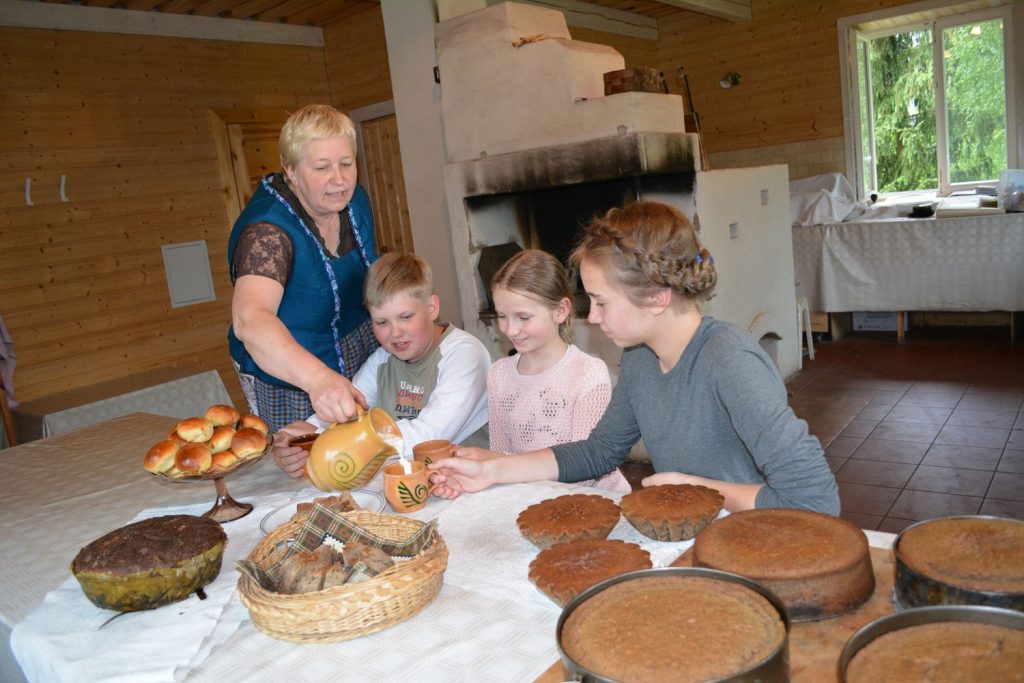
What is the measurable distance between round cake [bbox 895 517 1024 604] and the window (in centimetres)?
648

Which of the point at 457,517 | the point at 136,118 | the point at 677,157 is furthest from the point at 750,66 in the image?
the point at 457,517

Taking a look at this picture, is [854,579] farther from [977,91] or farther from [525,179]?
[977,91]

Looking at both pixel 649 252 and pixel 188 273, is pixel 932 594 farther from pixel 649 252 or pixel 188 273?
pixel 188 273

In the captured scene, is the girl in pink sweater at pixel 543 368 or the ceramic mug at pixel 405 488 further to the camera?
the girl in pink sweater at pixel 543 368

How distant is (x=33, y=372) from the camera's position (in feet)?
16.2

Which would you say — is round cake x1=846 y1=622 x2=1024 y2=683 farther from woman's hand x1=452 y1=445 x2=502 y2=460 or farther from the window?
the window

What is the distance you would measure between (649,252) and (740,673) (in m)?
0.89

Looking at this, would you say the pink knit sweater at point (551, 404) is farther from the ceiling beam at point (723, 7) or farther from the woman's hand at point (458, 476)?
the ceiling beam at point (723, 7)

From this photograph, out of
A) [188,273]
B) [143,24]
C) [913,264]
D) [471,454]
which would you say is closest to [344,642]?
[471,454]

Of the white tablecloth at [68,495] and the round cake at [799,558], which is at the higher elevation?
the round cake at [799,558]

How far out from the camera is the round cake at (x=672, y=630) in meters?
0.67

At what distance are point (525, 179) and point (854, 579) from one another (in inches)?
132

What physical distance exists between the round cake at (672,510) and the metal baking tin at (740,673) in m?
0.32

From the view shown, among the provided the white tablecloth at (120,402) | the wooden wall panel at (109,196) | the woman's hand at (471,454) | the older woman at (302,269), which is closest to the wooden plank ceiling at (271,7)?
the wooden wall panel at (109,196)
